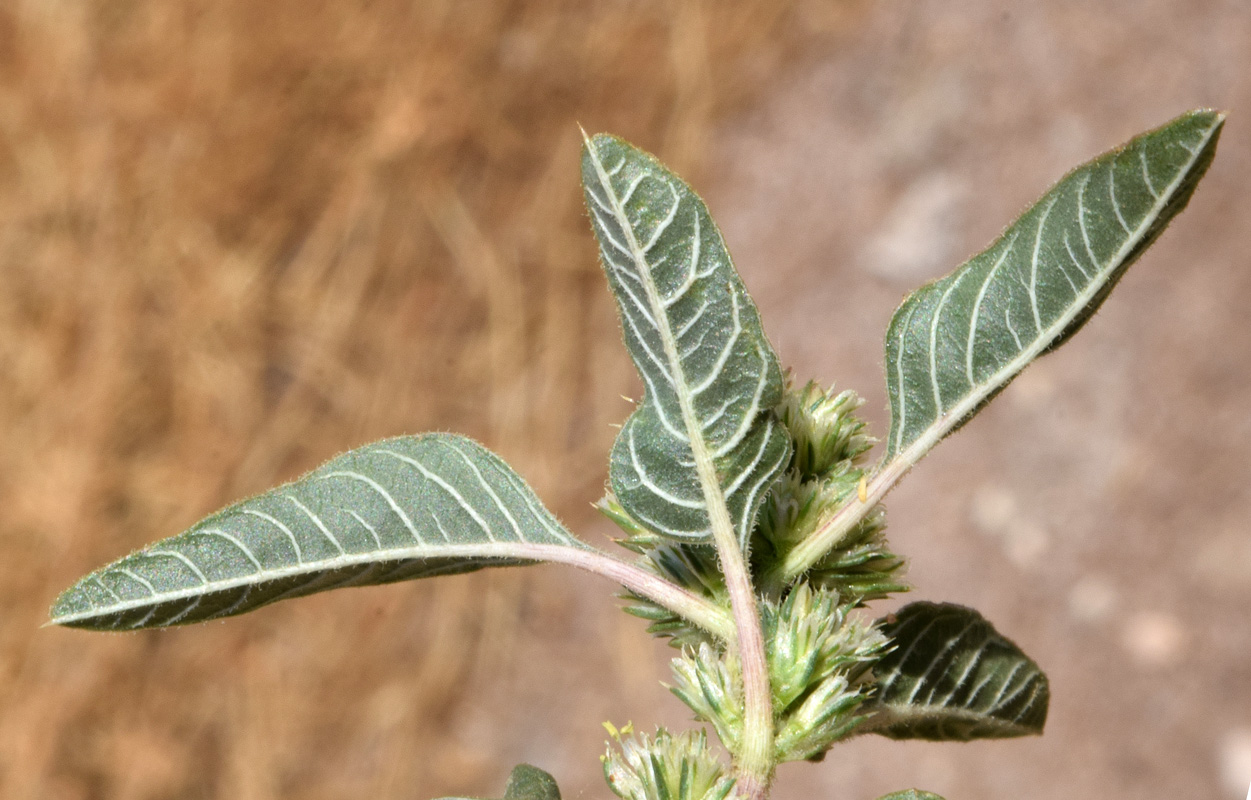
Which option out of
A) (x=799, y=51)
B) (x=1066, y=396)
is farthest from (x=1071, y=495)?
(x=799, y=51)

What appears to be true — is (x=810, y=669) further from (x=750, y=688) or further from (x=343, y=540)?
(x=343, y=540)

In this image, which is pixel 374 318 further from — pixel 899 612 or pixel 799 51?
pixel 899 612

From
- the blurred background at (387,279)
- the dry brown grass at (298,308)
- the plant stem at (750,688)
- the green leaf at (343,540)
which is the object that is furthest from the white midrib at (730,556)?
the dry brown grass at (298,308)

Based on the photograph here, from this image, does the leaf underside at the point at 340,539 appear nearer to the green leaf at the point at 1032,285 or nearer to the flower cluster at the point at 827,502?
the flower cluster at the point at 827,502

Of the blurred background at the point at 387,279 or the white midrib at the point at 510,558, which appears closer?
the white midrib at the point at 510,558

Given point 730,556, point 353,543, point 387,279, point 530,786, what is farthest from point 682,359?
point 387,279

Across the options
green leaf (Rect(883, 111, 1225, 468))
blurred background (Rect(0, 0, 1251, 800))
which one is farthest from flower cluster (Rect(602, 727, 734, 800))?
blurred background (Rect(0, 0, 1251, 800))
